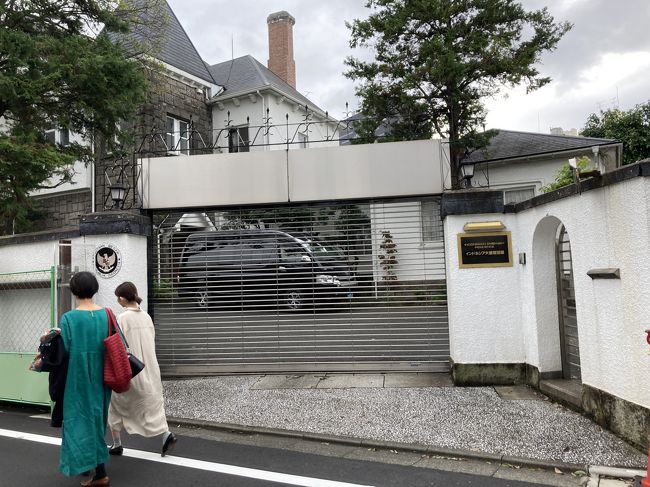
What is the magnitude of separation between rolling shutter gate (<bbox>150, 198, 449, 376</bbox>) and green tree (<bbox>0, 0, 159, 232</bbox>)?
3.86 metres

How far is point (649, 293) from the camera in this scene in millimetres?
4641

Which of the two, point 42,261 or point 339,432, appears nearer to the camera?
point 339,432

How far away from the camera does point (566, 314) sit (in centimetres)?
679

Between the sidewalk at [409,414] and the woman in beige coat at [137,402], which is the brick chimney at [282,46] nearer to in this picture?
the sidewalk at [409,414]

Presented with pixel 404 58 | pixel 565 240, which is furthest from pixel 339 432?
pixel 404 58

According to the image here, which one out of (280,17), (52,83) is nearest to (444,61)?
(52,83)

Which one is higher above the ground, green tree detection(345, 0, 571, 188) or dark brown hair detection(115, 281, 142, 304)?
green tree detection(345, 0, 571, 188)

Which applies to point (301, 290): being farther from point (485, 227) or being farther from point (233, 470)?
point (233, 470)

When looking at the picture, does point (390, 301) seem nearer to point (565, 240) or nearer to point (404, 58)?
point (565, 240)

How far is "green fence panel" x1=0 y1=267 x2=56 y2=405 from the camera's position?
682cm

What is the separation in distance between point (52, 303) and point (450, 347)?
18.5 ft

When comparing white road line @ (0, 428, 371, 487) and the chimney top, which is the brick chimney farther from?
white road line @ (0, 428, 371, 487)

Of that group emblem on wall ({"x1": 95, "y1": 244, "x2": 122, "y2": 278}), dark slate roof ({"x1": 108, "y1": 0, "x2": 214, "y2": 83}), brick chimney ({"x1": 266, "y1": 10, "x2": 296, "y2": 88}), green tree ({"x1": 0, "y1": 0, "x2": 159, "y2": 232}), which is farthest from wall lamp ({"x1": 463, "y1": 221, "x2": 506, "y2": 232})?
brick chimney ({"x1": 266, "y1": 10, "x2": 296, "y2": 88})

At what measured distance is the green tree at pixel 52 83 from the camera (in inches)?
400
